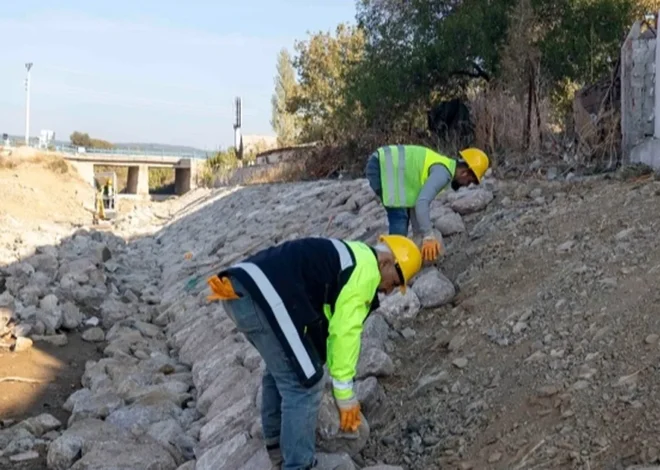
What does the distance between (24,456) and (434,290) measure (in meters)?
3.02

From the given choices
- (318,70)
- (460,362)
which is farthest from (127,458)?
(318,70)

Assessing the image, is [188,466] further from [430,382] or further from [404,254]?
[404,254]

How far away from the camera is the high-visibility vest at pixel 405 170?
5.42 m

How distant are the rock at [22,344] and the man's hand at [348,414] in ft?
17.1

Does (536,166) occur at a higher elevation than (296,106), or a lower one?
lower

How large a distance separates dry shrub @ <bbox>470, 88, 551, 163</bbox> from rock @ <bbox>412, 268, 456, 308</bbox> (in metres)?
3.65

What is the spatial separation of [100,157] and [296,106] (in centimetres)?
1804

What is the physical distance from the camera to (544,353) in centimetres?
396

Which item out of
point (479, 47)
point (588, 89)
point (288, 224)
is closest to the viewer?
point (588, 89)

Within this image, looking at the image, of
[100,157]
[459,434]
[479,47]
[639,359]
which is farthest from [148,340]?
[100,157]

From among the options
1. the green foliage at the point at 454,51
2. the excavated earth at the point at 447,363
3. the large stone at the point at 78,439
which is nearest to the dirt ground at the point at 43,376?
the excavated earth at the point at 447,363

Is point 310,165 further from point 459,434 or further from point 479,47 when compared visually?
point 459,434

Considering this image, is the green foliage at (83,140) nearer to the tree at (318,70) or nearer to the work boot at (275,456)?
the tree at (318,70)

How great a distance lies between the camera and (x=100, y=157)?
46062 millimetres
